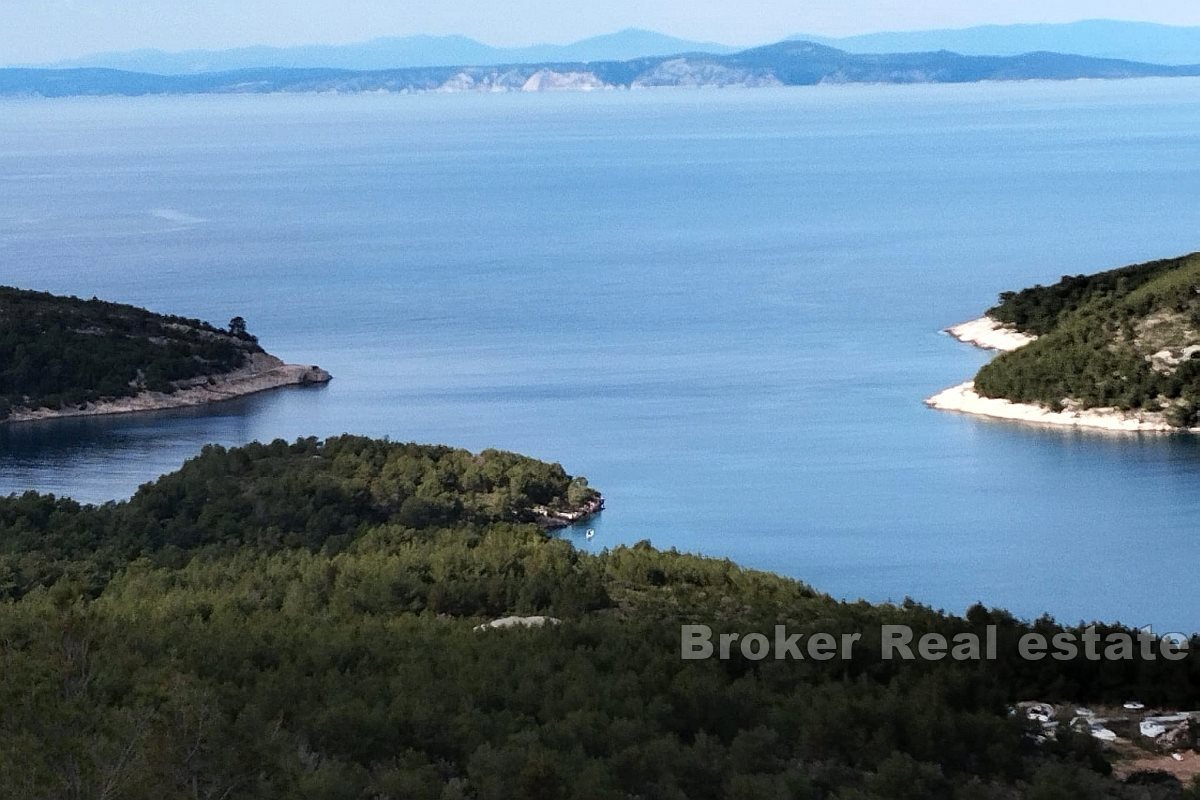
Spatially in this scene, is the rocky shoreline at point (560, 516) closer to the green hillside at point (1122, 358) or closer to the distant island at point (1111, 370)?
the distant island at point (1111, 370)

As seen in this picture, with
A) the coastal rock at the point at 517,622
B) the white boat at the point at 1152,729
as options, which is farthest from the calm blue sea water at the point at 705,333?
the white boat at the point at 1152,729

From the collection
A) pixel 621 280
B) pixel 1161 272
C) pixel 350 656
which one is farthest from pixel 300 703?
pixel 621 280

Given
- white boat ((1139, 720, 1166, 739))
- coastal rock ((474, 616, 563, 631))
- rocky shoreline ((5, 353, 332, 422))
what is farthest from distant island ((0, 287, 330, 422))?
white boat ((1139, 720, 1166, 739))

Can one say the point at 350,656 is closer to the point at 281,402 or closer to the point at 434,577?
the point at 434,577

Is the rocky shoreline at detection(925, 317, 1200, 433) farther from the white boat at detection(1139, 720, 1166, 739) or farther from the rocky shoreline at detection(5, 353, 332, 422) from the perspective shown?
the white boat at detection(1139, 720, 1166, 739)

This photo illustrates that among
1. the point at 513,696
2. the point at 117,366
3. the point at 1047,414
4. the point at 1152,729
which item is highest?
the point at 513,696

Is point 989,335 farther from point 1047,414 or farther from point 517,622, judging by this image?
point 517,622

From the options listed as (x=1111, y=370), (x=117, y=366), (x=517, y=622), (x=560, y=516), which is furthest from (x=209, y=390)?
(x=517, y=622)
